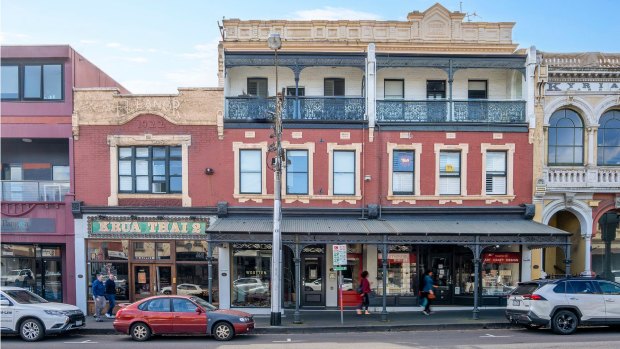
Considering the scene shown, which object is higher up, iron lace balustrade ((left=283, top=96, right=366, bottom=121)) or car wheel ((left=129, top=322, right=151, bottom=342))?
iron lace balustrade ((left=283, top=96, right=366, bottom=121))

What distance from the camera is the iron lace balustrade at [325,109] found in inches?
786

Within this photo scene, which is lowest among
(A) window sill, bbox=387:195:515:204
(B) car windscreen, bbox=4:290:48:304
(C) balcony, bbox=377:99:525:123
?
(B) car windscreen, bbox=4:290:48:304

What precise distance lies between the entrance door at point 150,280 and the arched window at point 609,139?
18.5m

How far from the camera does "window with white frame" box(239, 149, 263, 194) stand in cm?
1989

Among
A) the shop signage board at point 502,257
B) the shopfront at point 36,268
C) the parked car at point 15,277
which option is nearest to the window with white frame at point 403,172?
the shop signage board at point 502,257

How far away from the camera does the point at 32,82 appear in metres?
19.8

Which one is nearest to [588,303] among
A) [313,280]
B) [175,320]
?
[313,280]

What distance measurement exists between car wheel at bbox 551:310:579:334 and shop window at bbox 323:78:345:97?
11.8 m

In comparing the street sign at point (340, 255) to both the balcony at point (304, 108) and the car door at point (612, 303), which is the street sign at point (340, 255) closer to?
the balcony at point (304, 108)

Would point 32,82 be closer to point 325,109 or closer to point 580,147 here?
point 325,109

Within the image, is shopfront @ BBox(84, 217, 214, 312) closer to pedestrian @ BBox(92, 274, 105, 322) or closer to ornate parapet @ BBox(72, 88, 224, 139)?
pedestrian @ BBox(92, 274, 105, 322)

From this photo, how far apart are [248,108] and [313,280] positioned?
7421mm

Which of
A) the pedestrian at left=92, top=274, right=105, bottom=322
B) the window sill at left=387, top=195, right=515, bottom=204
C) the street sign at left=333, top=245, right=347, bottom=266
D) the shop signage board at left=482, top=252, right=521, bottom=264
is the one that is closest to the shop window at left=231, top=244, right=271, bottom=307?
the street sign at left=333, top=245, right=347, bottom=266

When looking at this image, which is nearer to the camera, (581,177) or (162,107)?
(162,107)
